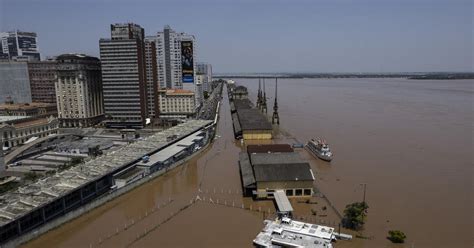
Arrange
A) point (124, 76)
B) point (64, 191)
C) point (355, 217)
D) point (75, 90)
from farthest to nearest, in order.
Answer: point (75, 90), point (124, 76), point (64, 191), point (355, 217)

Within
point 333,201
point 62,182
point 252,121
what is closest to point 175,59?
point 252,121


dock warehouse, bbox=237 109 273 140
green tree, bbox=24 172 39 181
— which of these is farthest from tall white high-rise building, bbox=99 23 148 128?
green tree, bbox=24 172 39 181

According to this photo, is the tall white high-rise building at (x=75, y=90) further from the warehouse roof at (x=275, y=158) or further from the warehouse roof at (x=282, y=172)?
the warehouse roof at (x=282, y=172)

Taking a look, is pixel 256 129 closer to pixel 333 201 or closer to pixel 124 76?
pixel 124 76

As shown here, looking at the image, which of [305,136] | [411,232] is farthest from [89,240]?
[305,136]

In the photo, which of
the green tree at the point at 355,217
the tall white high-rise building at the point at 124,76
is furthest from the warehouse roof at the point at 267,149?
the tall white high-rise building at the point at 124,76

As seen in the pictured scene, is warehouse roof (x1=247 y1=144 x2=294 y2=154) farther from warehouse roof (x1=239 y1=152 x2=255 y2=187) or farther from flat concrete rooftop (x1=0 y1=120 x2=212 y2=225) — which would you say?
flat concrete rooftop (x1=0 y1=120 x2=212 y2=225)
